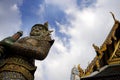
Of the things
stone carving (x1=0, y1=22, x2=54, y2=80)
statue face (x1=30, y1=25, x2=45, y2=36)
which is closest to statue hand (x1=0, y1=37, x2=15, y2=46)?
stone carving (x1=0, y1=22, x2=54, y2=80)

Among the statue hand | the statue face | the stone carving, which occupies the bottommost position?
the stone carving

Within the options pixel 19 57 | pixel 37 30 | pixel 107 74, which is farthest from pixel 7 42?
pixel 107 74

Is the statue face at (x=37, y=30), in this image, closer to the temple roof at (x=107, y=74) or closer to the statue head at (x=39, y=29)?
the statue head at (x=39, y=29)

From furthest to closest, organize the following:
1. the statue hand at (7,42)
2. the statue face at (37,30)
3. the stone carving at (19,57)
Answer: the statue face at (37,30)
the statue hand at (7,42)
the stone carving at (19,57)

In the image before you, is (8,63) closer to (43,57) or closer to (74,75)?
(43,57)

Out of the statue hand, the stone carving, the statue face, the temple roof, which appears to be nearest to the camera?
the stone carving

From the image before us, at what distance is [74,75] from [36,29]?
22.4 m

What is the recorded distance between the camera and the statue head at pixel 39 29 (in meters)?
7.83

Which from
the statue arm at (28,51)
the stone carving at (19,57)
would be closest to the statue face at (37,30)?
the stone carving at (19,57)

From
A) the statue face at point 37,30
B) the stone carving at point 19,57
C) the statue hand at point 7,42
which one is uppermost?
the statue face at point 37,30

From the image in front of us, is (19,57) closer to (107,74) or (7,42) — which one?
(7,42)

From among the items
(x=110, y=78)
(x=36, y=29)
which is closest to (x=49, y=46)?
(x=36, y=29)

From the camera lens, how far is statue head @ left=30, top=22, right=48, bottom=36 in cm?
783

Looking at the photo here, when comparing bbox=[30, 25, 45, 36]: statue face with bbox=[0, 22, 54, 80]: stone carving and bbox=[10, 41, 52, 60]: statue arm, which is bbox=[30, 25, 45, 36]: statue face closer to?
bbox=[0, 22, 54, 80]: stone carving
